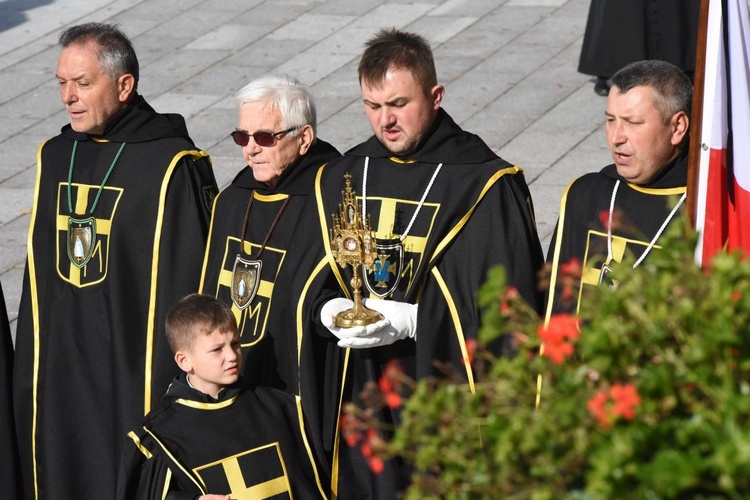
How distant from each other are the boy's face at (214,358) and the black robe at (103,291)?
3.17 ft

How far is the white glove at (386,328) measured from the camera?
4453 millimetres

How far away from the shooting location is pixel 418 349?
15.3 feet

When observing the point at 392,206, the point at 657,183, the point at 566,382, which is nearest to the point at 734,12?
the point at 657,183

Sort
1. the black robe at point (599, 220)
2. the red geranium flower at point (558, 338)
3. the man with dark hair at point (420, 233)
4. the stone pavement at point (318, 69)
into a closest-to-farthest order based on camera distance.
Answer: the red geranium flower at point (558, 338), the black robe at point (599, 220), the man with dark hair at point (420, 233), the stone pavement at point (318, 69)

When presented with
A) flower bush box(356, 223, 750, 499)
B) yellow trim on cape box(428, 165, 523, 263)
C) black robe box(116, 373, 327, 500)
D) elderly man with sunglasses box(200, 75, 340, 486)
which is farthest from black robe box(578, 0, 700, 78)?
flower bush box(356, 223, 750, 499)

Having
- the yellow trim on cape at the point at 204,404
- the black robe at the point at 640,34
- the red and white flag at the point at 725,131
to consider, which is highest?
the red and white flag at the point at 725,131

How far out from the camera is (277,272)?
16.2 feet

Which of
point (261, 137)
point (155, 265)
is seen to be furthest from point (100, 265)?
point (261, 137)

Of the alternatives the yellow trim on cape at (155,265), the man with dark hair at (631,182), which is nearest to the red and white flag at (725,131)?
the man with dark hair at (631,182)

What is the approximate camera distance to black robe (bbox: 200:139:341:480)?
482 cm

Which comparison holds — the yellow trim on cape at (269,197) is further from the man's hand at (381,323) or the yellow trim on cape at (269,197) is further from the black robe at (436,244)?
the man's hand at (381,323)

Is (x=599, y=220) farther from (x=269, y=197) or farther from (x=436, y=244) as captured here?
(x=269, y=197)

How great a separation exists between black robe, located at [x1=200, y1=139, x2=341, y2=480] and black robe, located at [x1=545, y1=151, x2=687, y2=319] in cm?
88

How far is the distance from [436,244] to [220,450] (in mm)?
1047
